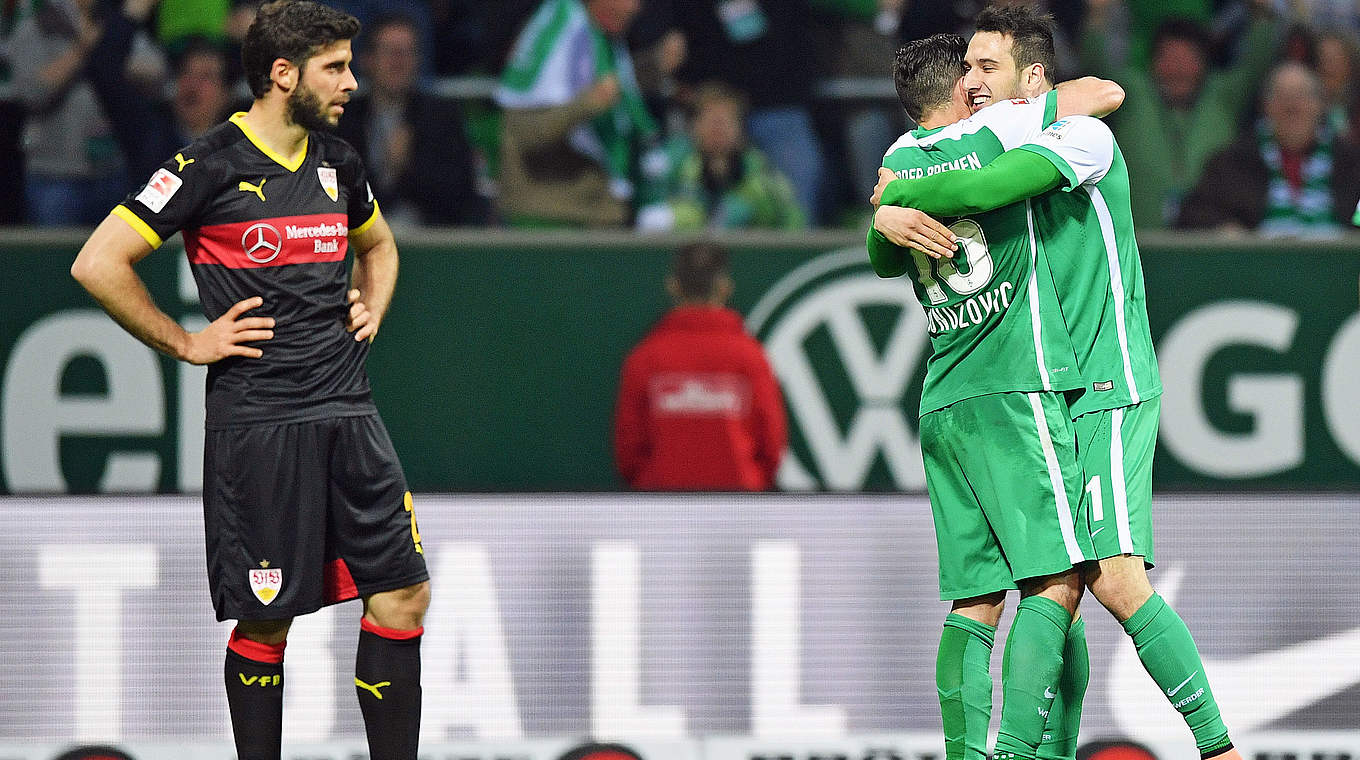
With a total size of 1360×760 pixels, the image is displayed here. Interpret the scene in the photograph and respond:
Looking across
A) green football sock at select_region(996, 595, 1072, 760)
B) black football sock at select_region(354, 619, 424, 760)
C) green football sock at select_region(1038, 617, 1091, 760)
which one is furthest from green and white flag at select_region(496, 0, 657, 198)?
green football sock at select_region(996, 595, 1072, 760)

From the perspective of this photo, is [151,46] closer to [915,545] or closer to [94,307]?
[94,307]

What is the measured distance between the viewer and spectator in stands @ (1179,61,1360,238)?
8992 millimetres

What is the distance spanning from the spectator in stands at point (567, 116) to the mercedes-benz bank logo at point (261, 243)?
175 inches

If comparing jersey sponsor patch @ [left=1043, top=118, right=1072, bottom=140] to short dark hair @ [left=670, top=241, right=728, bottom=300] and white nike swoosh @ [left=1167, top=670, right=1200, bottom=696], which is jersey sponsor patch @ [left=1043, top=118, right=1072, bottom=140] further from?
short dark hair @ [left=670, top=241, right=728, bottom=300]

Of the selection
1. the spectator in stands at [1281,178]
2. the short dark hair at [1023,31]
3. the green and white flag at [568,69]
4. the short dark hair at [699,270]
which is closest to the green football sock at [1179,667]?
the short dark hair at [1023,31]

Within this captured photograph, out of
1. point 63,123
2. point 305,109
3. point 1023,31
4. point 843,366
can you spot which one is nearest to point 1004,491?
point 1023,31

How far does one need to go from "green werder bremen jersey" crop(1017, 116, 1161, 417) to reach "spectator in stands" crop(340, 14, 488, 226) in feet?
16.6

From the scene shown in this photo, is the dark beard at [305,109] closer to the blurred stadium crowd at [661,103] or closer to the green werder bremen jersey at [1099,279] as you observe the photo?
the green werder bremen jersey at [1099,279]

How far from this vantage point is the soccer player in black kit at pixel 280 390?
13.9 ft

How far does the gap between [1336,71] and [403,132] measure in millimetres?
4893

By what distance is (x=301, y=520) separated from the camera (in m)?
4.30

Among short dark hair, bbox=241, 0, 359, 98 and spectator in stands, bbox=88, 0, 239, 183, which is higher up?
spectator in stands, bbox=88, 0, 239, 183

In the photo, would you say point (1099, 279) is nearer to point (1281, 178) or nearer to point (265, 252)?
point (265, 252)

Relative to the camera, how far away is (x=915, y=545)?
5160mm
